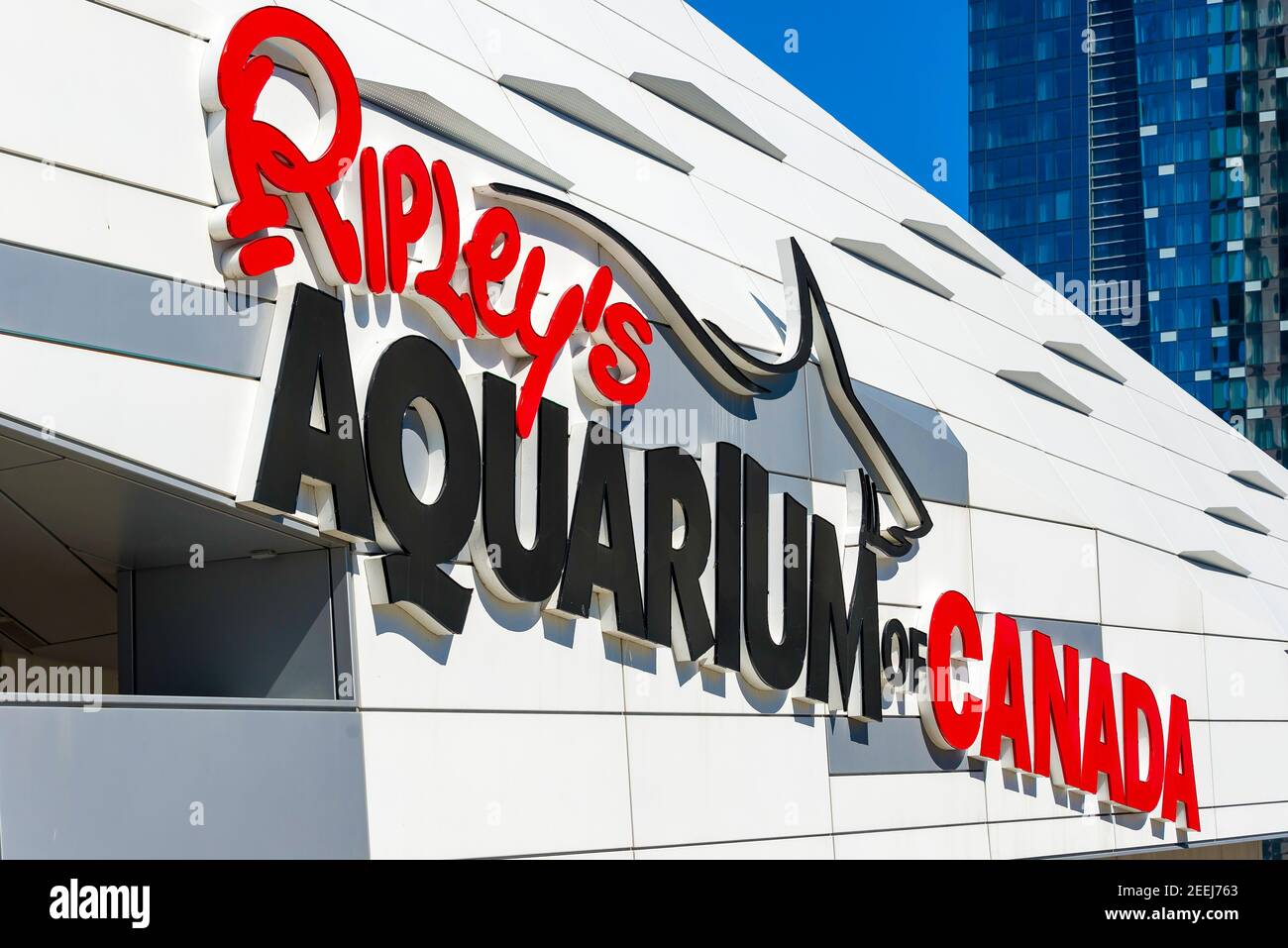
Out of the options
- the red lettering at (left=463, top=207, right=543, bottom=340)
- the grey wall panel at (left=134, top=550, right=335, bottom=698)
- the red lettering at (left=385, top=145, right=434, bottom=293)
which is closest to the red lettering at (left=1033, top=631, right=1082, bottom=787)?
the red lettering at (left=463, top=207, right=543, bottom=340)

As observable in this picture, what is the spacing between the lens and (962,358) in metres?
19.8

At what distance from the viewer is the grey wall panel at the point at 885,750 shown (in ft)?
44.4

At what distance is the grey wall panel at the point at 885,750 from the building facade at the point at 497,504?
2.1 inches

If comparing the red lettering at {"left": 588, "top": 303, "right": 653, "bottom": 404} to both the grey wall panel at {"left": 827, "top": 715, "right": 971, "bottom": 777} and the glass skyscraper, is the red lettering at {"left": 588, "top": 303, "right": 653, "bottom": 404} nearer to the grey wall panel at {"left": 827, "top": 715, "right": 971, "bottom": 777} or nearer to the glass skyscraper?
the grey wall panel at {"left": 827, "top": 715, "right": 971, "bottom": 777}

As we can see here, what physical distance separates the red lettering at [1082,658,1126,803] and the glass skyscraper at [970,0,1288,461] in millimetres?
72818

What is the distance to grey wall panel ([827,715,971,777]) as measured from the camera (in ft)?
44.4

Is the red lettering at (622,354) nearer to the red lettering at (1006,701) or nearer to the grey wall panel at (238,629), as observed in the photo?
the grey wall panel at (238,629)

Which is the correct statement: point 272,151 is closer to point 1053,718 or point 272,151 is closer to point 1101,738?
point 1053,718

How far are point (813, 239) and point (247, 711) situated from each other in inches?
461

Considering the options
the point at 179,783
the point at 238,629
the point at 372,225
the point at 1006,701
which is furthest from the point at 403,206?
the point at 1006,701

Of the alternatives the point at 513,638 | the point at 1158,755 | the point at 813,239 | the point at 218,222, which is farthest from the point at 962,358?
the point at 218,222

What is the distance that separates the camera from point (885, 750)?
1410 cm

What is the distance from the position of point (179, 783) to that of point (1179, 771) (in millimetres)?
A: 13537

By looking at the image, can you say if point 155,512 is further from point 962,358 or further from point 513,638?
point 962,358
